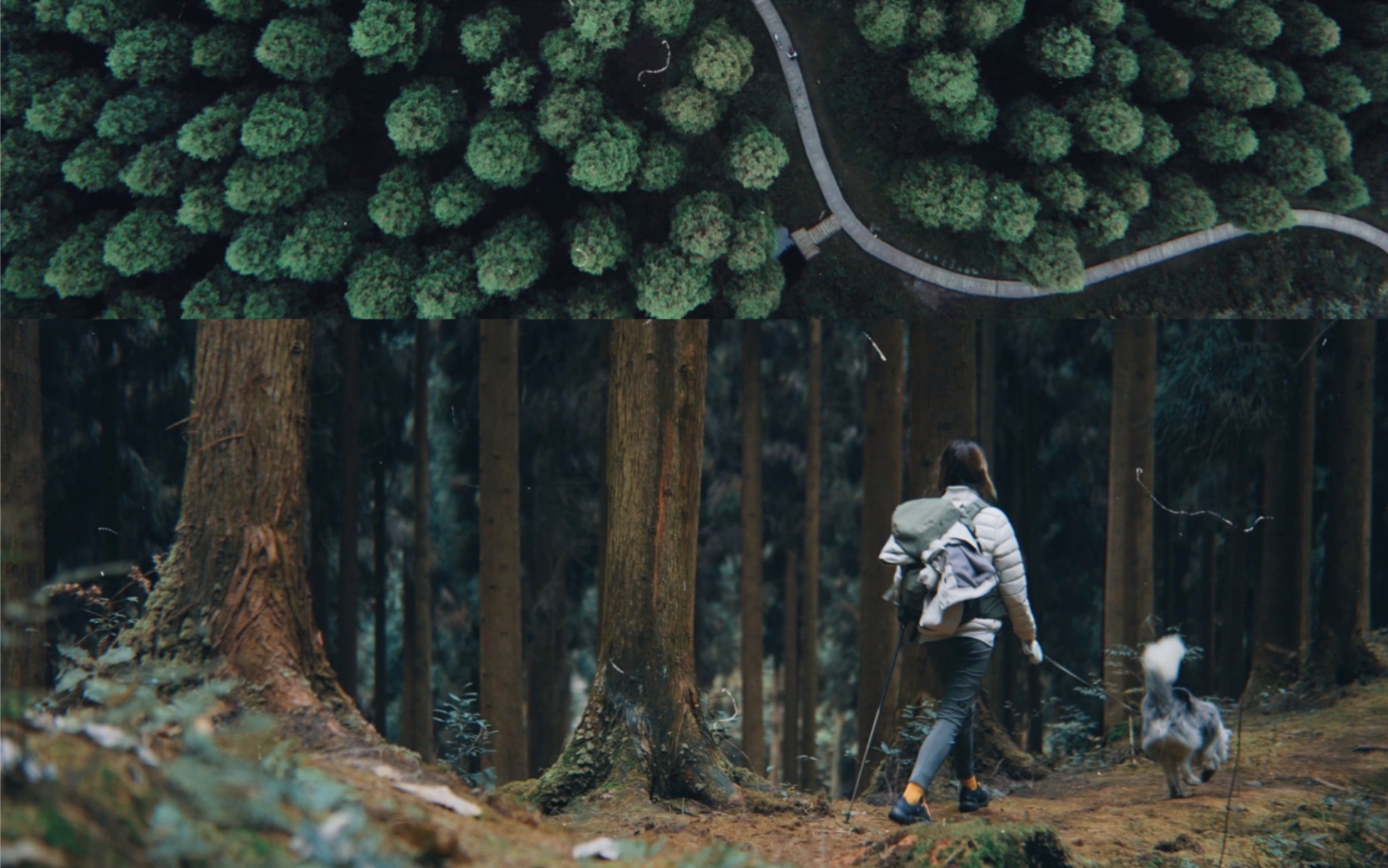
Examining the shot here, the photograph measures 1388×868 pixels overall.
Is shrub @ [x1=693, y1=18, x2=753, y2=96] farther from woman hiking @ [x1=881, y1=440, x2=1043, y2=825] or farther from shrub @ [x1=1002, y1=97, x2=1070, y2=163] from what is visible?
woman hiking @ [x1=881, y1=440, x2=1043, y2=825]

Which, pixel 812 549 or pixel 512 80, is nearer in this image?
pixel 512 80

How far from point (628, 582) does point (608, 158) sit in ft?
17.7

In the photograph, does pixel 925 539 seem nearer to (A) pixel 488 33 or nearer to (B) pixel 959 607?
(B) pixel 959 607

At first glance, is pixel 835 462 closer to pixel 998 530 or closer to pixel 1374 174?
pixel 1374 174

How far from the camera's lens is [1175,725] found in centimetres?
591

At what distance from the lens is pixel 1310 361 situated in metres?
8.50

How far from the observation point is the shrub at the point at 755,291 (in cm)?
1066

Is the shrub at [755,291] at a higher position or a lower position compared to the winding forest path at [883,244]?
lower

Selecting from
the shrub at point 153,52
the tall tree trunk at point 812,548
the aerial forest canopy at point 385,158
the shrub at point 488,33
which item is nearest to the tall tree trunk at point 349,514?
the aerial forest canopy at point 385,158

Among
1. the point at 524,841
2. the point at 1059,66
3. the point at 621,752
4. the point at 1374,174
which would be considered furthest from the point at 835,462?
the point at 524,841

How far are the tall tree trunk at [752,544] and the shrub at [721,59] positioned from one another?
241cm

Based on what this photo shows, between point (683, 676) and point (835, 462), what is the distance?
9.29 meters

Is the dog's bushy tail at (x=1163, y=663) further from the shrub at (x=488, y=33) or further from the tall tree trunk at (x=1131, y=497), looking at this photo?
the shrub at (x=488, y=33)

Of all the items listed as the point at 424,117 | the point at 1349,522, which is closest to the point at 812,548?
the point at 1349,522
